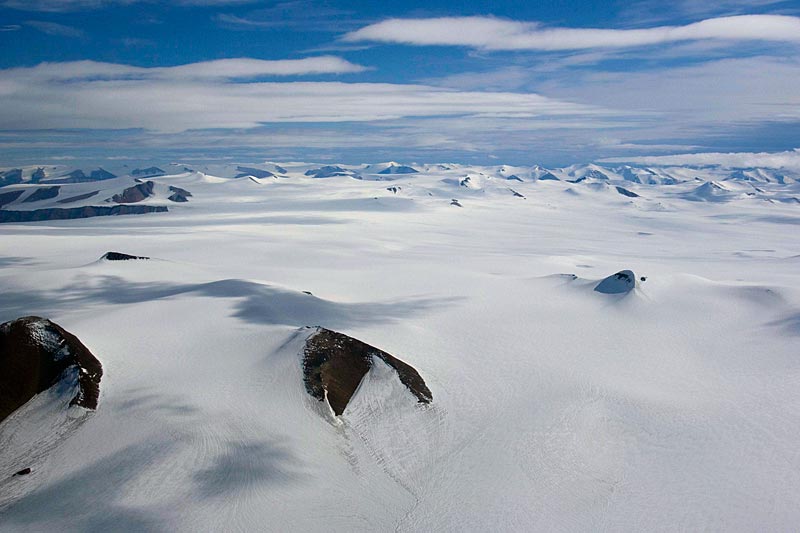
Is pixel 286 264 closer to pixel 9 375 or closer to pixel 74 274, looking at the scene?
pixel 74 274

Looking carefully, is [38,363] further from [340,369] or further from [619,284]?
[619,284]

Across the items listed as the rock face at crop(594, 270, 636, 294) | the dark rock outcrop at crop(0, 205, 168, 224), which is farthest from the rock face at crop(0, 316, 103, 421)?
the dark rock outcrop at crop(0, 205, 168, 224)

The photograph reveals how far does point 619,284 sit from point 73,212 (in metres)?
191

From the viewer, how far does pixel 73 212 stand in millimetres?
189750

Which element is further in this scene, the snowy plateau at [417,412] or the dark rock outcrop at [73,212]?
the dark rock outcrop at [73,212]

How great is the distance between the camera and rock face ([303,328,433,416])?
32.2 m

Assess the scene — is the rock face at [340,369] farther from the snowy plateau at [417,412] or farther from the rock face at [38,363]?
the rock face at [38,363]

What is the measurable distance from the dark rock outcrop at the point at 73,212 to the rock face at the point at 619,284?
167 m

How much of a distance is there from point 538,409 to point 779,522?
501 inches

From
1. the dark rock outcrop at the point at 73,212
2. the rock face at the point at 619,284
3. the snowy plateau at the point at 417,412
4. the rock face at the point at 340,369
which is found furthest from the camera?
the dark rock outcrop at the point at 73,212

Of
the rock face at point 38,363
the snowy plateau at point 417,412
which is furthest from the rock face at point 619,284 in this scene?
the rock face at point 38,363

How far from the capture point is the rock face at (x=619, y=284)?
5689 centimetres

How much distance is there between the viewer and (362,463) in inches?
1091

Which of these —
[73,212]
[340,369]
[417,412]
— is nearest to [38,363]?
[340,369]
